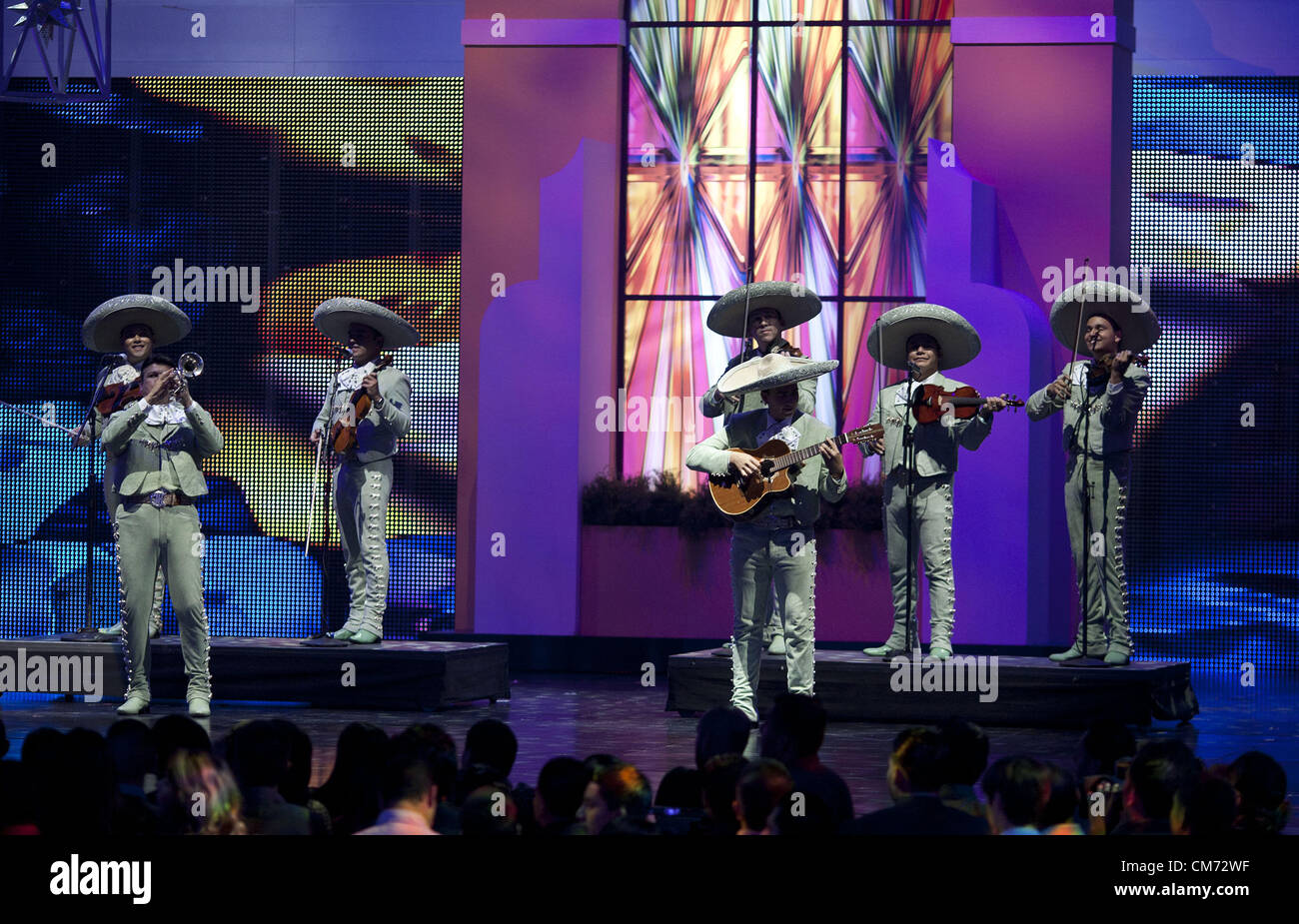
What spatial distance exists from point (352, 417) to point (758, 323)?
7.27 feet

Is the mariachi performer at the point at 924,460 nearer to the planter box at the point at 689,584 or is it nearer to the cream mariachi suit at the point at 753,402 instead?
the cream mariachi suit at the point at 753,402

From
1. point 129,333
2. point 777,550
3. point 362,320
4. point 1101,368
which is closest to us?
point 777,550

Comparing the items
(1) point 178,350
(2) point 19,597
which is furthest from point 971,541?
(2) point 19,597

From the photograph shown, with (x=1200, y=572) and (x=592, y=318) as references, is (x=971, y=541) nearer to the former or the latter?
(x=1200, y=572)

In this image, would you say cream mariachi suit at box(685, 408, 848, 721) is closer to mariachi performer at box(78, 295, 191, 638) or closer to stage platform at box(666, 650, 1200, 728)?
stage platform at box(666, 650, 1200, 728)

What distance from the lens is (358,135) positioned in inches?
502

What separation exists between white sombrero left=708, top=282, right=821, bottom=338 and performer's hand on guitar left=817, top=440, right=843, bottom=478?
1.22 metres

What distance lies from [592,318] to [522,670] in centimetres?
239

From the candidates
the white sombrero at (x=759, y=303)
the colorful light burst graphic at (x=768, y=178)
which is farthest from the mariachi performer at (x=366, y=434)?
the colorful light burst graphic at (x=768, y=178)

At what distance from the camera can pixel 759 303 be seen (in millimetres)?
8797

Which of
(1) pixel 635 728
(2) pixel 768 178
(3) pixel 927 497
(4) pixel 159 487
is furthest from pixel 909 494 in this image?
(2) pixel 768 178

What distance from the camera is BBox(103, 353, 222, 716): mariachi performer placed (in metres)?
8.16

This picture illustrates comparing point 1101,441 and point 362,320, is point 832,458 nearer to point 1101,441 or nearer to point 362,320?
point 1101,441

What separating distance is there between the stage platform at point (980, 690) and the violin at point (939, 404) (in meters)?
1.23
